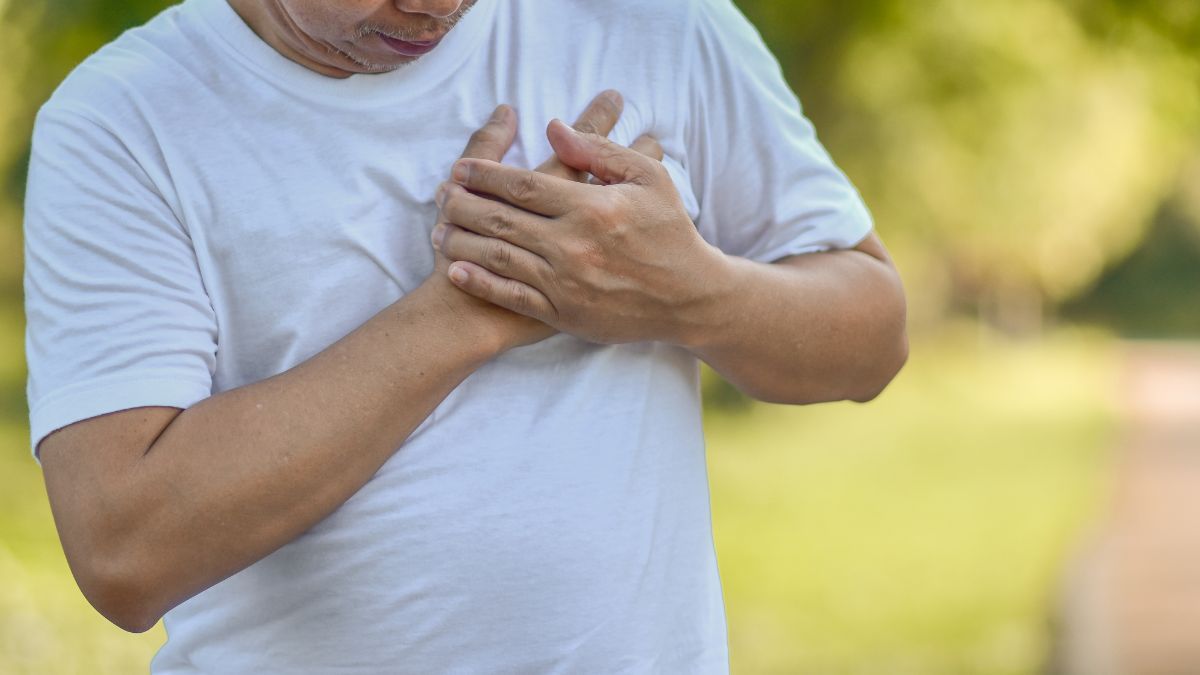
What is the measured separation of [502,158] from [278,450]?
428mm

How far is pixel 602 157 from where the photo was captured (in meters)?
1.63

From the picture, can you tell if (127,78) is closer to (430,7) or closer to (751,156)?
(430,7)

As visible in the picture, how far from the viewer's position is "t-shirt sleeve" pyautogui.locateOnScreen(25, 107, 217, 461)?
1.54m

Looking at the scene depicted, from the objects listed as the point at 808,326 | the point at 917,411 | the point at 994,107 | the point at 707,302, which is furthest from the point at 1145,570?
the point at 707,302

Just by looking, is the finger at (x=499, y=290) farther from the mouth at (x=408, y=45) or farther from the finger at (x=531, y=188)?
the mouth at (x=408, y=45)

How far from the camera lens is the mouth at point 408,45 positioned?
1616mm

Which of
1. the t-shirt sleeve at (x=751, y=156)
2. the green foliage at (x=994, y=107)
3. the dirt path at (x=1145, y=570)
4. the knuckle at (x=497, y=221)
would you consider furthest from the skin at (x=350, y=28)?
the dirt path at (x=1145, y=570)

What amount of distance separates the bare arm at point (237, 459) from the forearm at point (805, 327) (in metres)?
0.31

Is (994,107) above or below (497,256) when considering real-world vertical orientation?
below

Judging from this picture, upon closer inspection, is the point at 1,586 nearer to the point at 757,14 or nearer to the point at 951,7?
the point at 757,14

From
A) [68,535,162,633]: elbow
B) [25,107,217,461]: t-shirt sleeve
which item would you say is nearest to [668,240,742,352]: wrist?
[25,107,217,461]: t-shirt sleeve

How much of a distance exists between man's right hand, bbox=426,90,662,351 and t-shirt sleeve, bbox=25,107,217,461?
272 mm

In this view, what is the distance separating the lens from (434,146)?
1.70 meters

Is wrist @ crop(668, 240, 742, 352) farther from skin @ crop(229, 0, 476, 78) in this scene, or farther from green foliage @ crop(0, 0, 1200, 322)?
green foliage @ crop(0, 0, 1200, 322)
